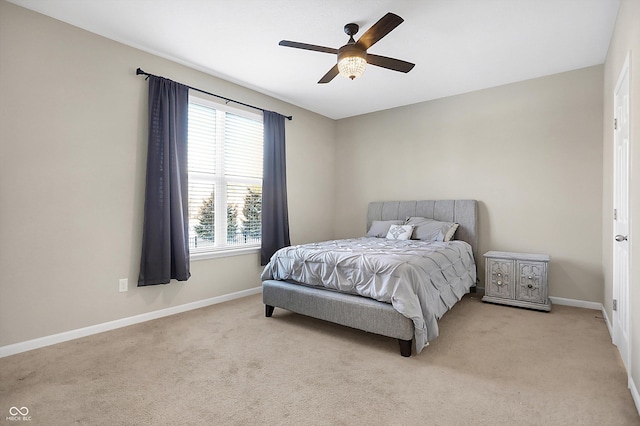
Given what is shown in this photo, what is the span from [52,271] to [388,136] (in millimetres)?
4472

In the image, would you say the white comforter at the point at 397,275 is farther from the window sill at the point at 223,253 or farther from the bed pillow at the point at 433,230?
the window sill at the point at 223,253

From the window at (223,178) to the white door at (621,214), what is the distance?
3.67 meters

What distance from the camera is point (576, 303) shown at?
3678 millimetres

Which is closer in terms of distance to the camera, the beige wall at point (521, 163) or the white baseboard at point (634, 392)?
the white baseboard at point (634, 392)

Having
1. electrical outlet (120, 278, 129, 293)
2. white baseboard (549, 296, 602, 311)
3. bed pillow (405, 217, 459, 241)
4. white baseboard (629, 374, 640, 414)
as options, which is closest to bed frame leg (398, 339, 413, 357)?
white baseboard (629, 374, 640, 414)

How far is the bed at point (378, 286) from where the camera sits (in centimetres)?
245

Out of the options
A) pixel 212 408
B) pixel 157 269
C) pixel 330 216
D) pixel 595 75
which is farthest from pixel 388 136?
pixel 212 408

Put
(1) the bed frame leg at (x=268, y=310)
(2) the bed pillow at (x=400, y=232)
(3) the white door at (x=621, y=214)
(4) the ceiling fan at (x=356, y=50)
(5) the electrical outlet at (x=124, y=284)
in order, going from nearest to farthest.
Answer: (3) the white door at (x=621, y=214) → (4) the ceiling fan at (x=356, y=50) → (5) the electrical outlet at (x=124, y=284) → (1) the bed frame leg at (x=268, y=310) → (2) the bed pillow at (x=400, y=232)

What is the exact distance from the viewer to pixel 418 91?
172 inches

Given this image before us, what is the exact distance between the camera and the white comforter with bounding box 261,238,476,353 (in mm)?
2455

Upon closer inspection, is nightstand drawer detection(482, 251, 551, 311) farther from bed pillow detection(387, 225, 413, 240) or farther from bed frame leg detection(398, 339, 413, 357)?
bed frame leg detection(398, 339, 413, 357)

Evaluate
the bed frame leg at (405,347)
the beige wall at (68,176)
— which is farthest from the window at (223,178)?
the bed frame leg at (405,347)

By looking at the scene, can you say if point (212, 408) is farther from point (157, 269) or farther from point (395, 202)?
point (395, 202)

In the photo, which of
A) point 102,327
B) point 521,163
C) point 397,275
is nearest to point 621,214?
point 521,163
